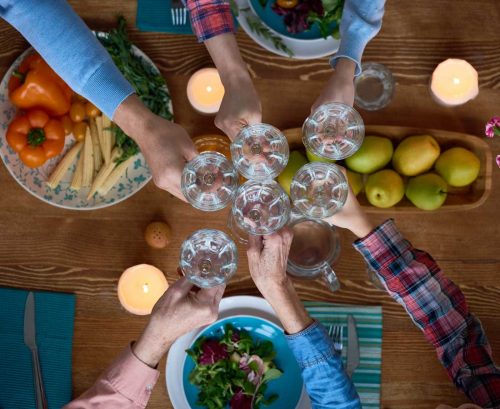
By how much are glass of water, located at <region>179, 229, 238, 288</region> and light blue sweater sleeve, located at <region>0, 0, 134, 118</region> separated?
10.9 inches

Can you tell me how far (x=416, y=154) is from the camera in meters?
1.04

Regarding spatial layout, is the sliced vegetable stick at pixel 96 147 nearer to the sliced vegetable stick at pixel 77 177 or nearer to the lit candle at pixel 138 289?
the sliced vegetable stick at pixel 77 177

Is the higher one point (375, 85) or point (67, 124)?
point (375, 85)

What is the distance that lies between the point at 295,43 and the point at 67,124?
1.75 ft

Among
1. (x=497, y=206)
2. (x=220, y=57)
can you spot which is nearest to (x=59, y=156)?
(x=220, y=57)

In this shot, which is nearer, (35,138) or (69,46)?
(69,46)

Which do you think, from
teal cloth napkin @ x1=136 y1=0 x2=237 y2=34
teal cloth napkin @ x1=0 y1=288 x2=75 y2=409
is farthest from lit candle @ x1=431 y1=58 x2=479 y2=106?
teal cloth napkin @ x1=0 y1=288 x2=75 y2=409

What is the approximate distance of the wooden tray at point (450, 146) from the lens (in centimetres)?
108

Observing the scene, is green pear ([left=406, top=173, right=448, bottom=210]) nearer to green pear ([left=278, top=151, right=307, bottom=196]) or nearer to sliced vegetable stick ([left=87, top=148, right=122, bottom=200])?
green pear ([left=278, top=151, right=307, bottom=196])

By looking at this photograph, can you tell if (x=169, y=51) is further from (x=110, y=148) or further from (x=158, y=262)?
(x=158, y=262)

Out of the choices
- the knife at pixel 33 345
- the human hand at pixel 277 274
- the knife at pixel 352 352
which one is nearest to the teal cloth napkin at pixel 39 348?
the knife at pixel 33 345

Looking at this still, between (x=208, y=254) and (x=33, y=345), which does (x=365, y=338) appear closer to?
(x=208, y=254)

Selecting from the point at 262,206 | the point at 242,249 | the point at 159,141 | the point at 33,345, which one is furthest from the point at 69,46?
the point at 33,345

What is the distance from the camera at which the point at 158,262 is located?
1.12m
